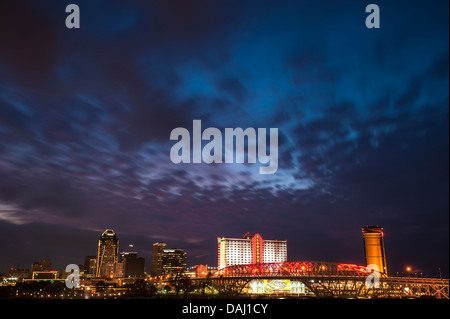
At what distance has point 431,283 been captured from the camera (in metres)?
176

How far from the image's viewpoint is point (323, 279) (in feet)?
639
